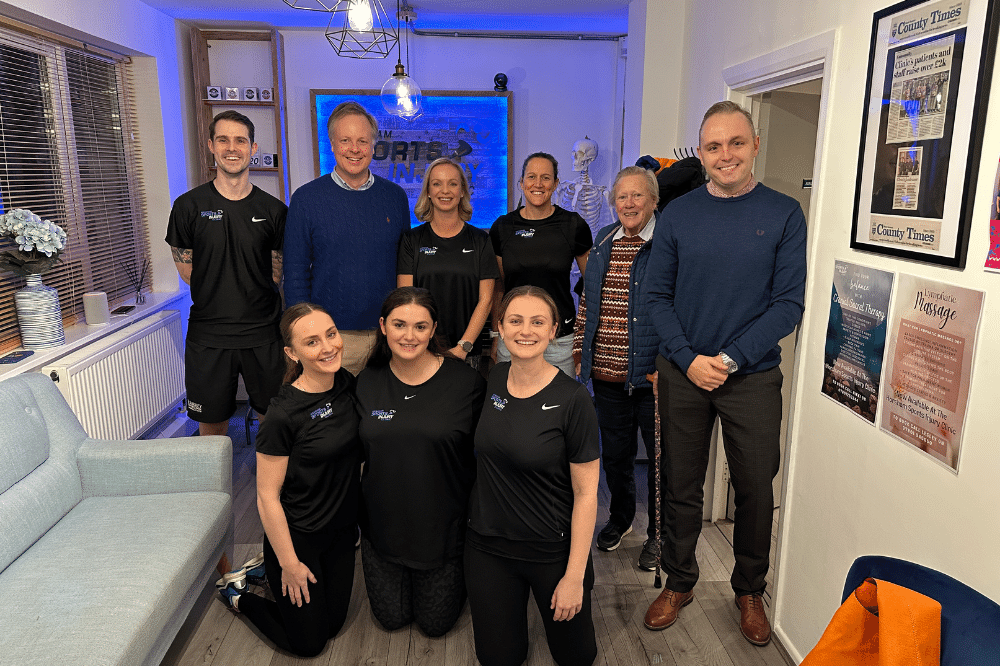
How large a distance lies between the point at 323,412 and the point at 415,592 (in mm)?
779

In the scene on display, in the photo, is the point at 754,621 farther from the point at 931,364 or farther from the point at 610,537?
the point at 931,364

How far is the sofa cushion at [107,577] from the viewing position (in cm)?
192

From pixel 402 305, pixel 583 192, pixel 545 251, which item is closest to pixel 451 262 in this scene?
pixel 545 251

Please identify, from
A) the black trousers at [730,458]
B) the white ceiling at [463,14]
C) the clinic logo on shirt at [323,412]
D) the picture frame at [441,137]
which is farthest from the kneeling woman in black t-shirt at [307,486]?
the picture frame at [441,137]

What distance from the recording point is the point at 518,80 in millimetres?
6090

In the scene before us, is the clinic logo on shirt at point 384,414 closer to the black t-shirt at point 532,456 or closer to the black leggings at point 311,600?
the black t-shirt at point 532,456

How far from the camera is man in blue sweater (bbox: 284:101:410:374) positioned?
300cm

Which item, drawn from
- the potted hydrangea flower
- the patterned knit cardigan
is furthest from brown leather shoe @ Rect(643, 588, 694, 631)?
the potted hydrangea flower

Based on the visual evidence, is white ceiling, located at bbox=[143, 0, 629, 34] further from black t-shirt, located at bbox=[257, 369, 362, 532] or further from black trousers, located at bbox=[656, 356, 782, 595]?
black t-shirt, located at bbox=[257, 369, 362, 532]

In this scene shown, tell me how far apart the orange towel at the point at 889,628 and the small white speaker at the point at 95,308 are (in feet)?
12.6

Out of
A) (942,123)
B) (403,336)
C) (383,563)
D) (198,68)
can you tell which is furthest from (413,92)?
(942,123)

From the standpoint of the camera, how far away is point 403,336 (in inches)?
91.5

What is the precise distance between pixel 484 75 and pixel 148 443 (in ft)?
14.1

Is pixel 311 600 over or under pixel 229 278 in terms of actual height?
under
